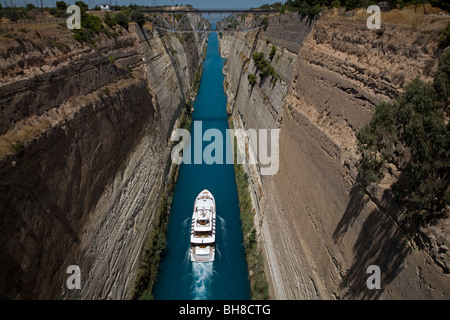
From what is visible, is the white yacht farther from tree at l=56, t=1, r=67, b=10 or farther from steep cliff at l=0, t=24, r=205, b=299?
tree at l=56, t=1, r=67, b=10

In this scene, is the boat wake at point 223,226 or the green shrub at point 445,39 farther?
the boat wake at point 223,226

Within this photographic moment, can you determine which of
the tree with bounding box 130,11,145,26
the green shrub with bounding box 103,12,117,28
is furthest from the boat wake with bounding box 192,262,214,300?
the tree with bounding box 130,11,145,26

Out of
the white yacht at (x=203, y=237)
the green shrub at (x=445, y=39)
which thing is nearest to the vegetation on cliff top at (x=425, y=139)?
the green shrub at (x=445, y=39)

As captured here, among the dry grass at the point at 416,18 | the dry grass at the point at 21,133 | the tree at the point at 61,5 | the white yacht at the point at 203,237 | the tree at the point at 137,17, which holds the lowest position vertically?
the white yacht at the point at 203,237

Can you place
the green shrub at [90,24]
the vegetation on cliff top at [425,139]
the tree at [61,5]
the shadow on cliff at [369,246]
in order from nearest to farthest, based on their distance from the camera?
the vegetation on cliff top at [425,139]
the shadow on cliff at [369,246]
the green shrub at [90,24]
the tree at [61,5]

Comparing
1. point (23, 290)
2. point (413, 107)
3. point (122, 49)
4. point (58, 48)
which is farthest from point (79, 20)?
point (413, 107)

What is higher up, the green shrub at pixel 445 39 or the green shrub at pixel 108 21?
the green shrub at pixel 108 21

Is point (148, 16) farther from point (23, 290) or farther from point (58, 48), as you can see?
point (23, 290)

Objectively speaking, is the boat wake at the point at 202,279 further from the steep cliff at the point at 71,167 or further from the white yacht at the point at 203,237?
the steep cliff at the point at 71,167

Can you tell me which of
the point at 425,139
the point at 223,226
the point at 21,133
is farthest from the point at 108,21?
the point at 425,139
